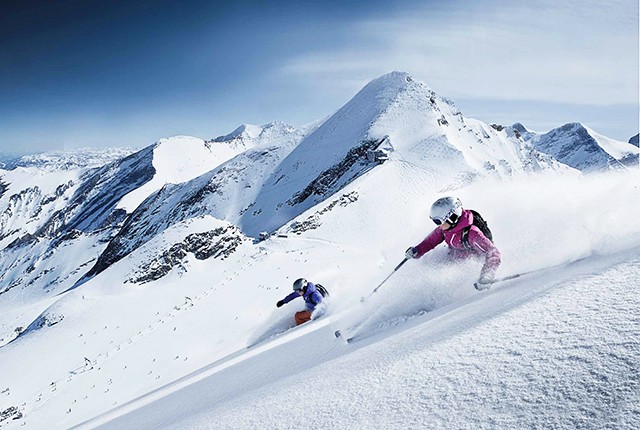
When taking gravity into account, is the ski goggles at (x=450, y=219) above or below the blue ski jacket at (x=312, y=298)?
above

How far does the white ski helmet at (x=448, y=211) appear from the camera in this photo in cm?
636

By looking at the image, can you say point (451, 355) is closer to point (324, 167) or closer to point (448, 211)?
point (448, 211)

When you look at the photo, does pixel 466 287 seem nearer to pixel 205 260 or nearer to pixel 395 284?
pixel 395 284

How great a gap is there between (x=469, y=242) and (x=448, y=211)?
0.60m

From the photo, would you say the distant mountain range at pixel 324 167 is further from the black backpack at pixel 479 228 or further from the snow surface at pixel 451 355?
the black backpack at pixel 479 228

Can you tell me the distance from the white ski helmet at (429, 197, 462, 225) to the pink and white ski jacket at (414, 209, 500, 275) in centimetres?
11

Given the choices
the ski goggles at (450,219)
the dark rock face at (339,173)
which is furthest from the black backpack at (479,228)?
the dark rock face at (339,173)

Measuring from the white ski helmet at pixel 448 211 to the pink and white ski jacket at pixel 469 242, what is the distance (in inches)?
4.3

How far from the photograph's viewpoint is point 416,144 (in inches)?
2190

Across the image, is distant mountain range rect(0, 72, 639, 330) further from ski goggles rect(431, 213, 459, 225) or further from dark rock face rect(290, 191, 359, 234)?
ski goggles rect(431, 213, 459, 225)

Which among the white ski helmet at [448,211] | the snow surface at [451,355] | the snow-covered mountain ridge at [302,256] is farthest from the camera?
the white ski helmet at [448,211]

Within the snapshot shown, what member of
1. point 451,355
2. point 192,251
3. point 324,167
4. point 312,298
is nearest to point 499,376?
point 451,355

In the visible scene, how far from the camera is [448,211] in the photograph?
6375 millimetres

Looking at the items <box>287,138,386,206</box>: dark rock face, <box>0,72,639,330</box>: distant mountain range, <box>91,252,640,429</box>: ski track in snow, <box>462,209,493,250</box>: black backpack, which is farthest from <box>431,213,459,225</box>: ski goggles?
<box>287,138,386,206</box>: dark rock face
